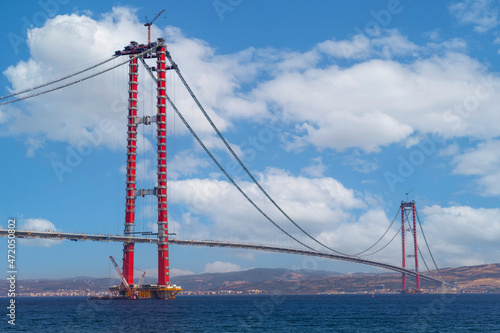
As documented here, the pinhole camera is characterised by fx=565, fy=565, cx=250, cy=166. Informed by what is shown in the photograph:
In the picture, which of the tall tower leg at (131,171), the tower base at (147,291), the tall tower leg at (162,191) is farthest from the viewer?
the tall tower leg at (131,171)

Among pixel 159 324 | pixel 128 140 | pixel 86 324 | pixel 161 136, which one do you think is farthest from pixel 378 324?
pixel 128 140

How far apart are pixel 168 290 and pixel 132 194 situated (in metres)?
24.2

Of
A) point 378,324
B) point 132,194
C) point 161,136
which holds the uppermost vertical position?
point 161,136

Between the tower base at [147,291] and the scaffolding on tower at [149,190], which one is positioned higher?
the scaffolding on tower at [149,190]

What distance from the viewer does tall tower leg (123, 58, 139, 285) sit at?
416 ft

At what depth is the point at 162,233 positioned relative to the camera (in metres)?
121

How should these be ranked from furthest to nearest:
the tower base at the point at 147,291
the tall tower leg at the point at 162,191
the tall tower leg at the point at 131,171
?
the tall tower leg at the point at 131,171 < the tall tower leg at the point at 162,191 < the tower base at the point at 147,291

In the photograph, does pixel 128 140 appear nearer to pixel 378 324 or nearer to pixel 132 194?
pixel 132 194

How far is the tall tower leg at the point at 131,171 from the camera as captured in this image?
127 metres

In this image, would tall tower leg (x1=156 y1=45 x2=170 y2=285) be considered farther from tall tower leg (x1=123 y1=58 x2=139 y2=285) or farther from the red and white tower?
tall tower leg (x1=123 y1=58 x2=139 y2=285)

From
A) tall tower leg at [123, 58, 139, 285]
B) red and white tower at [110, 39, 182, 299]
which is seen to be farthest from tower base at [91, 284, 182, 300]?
tall tower leg at [123, 58, 139, 285]

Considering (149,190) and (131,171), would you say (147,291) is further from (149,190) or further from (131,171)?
(131,171)

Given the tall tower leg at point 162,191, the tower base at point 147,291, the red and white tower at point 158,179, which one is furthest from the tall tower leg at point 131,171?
the tall tower leg at point 162,191

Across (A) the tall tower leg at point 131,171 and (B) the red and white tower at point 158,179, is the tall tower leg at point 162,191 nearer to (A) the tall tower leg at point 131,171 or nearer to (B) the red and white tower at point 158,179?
(B) the red and white tower at point 158,179
